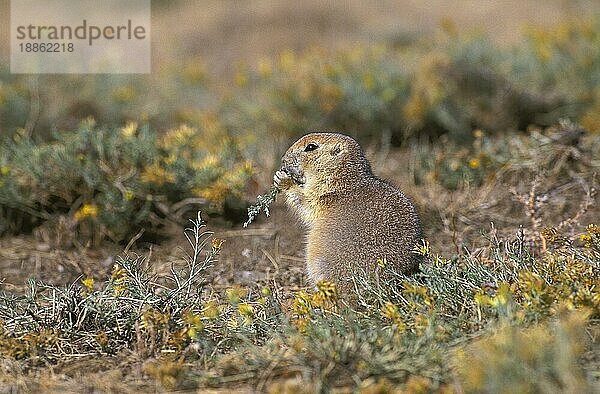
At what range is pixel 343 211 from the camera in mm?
4230

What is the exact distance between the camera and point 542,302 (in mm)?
3363

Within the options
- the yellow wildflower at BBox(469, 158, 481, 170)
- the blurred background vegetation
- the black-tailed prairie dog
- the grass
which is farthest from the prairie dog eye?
the yellow wildflower at BBox(469, 158, 481, 170)

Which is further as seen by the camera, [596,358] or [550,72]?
[550,72]

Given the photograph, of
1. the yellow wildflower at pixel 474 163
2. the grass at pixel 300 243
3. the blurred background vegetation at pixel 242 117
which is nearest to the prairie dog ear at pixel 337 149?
the grass at pixel 300 243

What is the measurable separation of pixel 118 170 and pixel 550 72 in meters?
4.72

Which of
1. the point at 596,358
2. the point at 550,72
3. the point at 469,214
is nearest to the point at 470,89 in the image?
the point at 550,72

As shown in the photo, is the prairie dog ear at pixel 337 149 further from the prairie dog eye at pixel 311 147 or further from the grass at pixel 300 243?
the grass at pixel 300 243

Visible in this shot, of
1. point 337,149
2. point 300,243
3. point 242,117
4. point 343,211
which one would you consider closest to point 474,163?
point 300,243

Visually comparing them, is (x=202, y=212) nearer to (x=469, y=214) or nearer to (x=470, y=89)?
(x=469, y=214)

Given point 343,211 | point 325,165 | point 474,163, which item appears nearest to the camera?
point 343,211

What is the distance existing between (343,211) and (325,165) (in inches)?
15.2

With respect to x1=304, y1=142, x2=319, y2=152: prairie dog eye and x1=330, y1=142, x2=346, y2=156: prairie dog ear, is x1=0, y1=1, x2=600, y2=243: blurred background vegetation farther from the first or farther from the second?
x1=330, y1=142, x2=346, y2=156: prairie dog ear

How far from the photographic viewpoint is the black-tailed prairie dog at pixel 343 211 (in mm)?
4000

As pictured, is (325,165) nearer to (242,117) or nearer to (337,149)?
(337,149)
